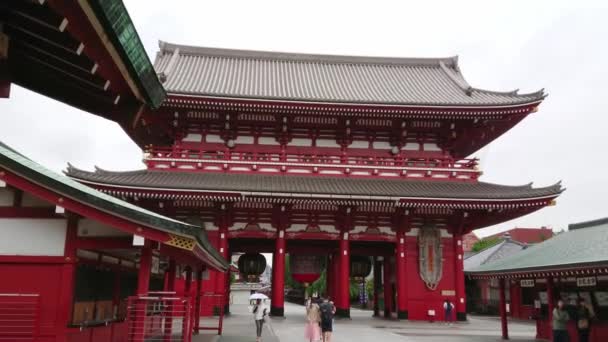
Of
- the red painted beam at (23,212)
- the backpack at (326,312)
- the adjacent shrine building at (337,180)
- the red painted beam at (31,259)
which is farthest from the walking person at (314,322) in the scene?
the red painted beam at (23,212)

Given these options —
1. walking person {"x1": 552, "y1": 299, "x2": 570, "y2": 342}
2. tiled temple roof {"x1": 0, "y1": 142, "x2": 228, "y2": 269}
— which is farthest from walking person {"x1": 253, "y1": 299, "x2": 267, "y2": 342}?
walking person {"x1": 552, "y1": 299, "x2": 570, "y2": 342}

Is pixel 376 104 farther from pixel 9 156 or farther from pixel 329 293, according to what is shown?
pixel 9 156

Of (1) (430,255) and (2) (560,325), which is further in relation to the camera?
(1) (430,255)

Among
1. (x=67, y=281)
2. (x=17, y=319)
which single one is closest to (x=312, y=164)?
(x=67, y=281)

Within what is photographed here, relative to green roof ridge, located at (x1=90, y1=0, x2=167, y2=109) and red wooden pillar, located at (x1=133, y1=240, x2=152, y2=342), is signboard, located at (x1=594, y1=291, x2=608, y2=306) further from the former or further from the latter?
green roof ridge, located at (x1=90, y1=0, x2=167, y2=109)

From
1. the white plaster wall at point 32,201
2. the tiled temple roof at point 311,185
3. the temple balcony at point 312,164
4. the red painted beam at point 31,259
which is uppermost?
the temple balcony at point 312,164

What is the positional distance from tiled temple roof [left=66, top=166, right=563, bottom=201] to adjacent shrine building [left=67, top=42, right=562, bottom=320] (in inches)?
2.0

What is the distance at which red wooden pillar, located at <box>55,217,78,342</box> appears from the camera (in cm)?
910

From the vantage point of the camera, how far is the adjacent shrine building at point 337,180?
2105 centimetres

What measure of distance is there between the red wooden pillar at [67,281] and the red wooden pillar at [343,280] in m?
14.8

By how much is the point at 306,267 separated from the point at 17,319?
17.1 m

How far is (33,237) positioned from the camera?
362 inches

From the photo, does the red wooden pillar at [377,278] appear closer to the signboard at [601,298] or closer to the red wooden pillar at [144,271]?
the signboard at [601,298]

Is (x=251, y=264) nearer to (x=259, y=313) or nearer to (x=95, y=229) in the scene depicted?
(x=259, y=313)
